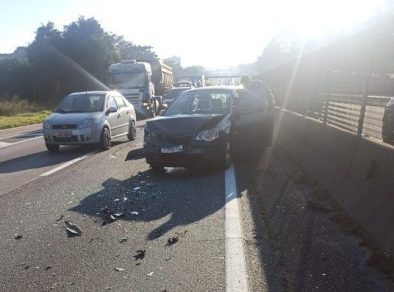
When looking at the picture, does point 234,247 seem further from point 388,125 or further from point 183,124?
point 388,125

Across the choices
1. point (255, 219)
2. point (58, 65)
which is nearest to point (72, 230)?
point (255, 219)

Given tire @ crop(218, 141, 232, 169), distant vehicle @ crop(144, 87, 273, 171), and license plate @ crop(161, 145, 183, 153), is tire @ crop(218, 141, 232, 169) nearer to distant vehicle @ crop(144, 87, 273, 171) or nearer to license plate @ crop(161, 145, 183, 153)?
distant vehicle @ crop(144, 87, 273, 171)

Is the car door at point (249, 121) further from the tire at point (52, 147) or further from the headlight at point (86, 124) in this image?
the tire at point (52, 147)

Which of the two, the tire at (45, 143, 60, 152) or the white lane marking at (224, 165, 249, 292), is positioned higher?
the white lane marking at (224, 165, 249, 292)

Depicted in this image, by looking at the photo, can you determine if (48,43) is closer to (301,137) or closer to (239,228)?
(301,137)

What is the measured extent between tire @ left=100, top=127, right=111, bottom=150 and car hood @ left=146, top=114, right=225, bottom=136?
4294 millimetres

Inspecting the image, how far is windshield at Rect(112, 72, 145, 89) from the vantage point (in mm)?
29859

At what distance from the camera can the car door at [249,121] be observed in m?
10.0

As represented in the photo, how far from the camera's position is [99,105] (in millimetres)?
14094

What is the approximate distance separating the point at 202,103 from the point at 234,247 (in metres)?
5.91

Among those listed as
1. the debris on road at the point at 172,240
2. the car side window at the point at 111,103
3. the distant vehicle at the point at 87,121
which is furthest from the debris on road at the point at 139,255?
the car side window at the point at 111,103

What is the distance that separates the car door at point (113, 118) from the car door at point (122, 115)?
17 centimetres

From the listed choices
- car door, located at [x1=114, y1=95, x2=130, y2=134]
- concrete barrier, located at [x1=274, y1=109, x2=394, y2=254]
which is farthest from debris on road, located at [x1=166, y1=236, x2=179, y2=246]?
car door, located at [x1=114, y1=95, x2=130, y2=134]

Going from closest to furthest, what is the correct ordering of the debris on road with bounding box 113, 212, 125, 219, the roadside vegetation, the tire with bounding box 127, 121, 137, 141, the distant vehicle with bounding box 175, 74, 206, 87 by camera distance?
the debris on road with bounding box 113, 212, 125, 219
the tire with bounding box 127, 121, 137, 141
the roadside vegetation
the distant vehicle with bounding box 175, 74, 206, 87
